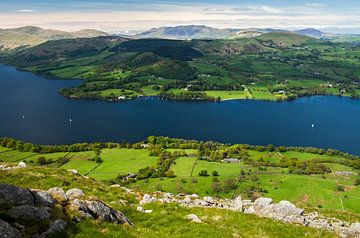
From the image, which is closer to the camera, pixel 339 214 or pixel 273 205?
pixel 273 205

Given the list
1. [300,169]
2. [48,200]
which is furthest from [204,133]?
[48,200]

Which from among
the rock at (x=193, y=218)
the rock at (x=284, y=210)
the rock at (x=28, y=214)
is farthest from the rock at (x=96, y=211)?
the rock at (x=284, y=210)

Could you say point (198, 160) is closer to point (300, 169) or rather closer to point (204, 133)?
point (300, 169)

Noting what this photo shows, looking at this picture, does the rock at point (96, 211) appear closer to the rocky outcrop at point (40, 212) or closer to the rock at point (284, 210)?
the rocky outcrop at point (40, 212)

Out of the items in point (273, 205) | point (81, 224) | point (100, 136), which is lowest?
point (100, 136)

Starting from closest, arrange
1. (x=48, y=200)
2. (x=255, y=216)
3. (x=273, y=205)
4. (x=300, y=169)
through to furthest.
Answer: (x=48, y=200)
(x=255, y=216)
(x=273, y=205)
(x=300, y=169)

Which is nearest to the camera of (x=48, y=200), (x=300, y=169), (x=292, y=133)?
(x=48, y=200)

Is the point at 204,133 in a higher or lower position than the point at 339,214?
lower

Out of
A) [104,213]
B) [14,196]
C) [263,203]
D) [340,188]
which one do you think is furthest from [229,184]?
[14,196]
